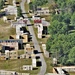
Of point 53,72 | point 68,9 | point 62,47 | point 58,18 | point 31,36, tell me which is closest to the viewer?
point 53,72

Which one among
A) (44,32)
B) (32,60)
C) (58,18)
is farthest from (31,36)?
(32,60)

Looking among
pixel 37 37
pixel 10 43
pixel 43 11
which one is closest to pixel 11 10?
pixel 43 11

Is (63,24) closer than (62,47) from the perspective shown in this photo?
No

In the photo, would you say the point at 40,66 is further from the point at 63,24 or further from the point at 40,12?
the point at 40,12

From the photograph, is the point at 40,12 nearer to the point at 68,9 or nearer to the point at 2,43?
the point at 68,9

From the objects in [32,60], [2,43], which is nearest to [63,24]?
[2,43]

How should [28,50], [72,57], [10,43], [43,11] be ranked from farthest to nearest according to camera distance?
[43,11] → [10,43] → [28,50] → [72,57]

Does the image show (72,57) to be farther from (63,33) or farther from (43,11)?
(43,11)

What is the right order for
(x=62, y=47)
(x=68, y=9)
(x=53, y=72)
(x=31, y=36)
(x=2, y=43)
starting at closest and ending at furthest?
(x=53, y=72)
(x=62, y=47)
(x=2, y=43)
(x=31, y=36)
(x=68, y=9)

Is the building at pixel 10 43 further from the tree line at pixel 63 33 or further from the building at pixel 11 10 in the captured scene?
the building at pixel 11 10
